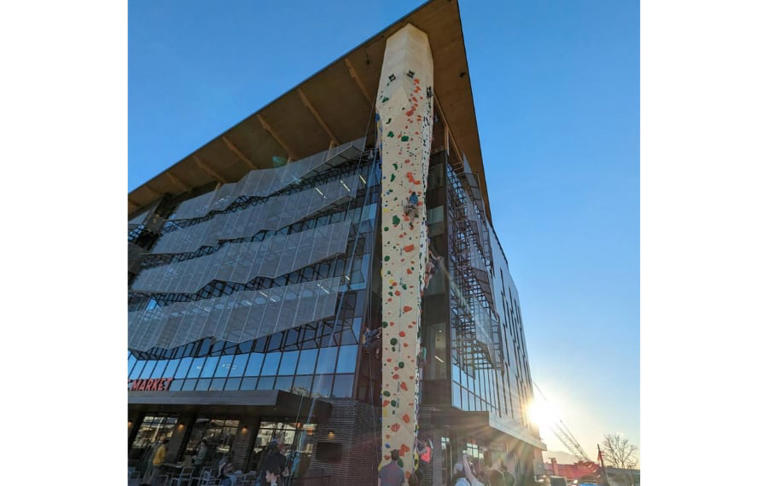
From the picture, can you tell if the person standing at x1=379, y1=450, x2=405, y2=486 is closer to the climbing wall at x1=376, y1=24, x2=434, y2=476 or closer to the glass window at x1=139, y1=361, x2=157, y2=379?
the climbing wall at x1=376, y1=24, x2=434, y2=476

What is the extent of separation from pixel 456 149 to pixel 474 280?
7.64 m

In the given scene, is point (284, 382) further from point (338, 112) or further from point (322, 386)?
point (338, 112)

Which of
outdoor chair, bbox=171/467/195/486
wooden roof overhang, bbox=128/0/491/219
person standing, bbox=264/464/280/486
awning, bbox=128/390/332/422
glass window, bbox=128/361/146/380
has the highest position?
wooden roof overhang, bbox=128/0/491/219

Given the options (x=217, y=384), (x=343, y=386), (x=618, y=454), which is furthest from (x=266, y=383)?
(x=618, y=454)

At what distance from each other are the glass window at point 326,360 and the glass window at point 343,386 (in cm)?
53

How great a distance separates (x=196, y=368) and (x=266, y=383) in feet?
16.5

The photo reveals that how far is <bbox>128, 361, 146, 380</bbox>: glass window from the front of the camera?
19.1m

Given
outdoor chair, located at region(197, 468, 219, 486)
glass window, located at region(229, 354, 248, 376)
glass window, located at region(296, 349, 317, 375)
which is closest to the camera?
outdoor chair, located at region(197, 468, 219, 486)

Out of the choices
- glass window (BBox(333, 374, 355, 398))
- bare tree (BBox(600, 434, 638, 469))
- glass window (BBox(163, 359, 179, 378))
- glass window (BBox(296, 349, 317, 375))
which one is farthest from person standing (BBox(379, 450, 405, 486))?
bare tree (BBox(600, 434, 638, 469))

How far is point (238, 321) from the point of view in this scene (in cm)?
1634

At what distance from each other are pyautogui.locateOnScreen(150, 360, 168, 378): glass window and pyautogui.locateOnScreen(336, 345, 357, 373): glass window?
11145mm

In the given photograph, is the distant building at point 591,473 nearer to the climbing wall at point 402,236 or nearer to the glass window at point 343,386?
the glass window at point 343,386

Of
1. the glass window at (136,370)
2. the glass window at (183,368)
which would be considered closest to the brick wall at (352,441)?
the glass window at (183,368)
